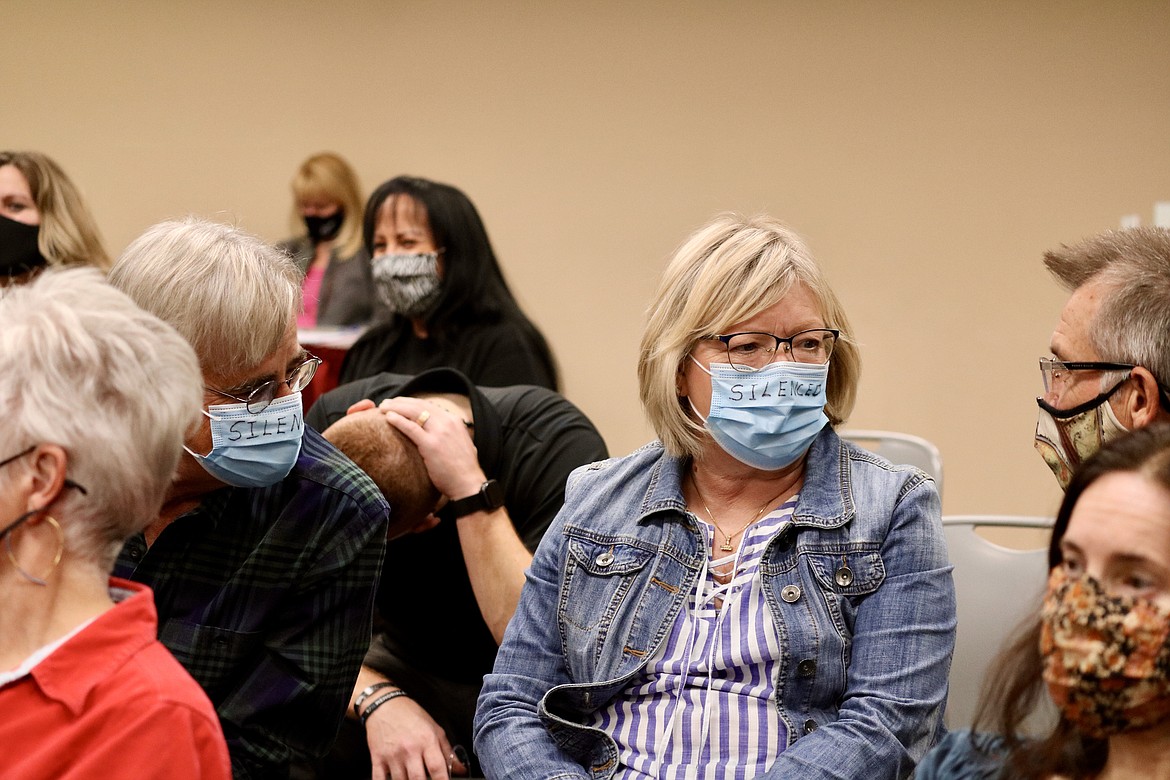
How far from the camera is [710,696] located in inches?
72.7

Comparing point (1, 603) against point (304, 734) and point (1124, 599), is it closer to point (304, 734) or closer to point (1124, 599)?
point (304, 734)

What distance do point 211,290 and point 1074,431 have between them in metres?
1.41

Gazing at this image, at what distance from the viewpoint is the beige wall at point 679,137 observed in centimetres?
489

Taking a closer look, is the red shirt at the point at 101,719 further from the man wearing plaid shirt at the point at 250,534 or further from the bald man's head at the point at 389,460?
the bald man's head at the point at 389,460

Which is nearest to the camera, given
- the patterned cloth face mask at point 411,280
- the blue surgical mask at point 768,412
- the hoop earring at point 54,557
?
the hoop earring at point 54,557

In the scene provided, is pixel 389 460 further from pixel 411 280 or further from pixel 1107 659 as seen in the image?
pixel 411 280

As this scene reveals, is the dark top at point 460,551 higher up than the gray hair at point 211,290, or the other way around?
the gray hair at point 211,290

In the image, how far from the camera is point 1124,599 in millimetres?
1260

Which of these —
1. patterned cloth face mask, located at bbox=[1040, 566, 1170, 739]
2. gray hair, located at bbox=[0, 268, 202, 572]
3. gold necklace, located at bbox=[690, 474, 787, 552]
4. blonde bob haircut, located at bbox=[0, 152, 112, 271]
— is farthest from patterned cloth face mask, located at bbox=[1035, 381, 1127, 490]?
blonde bob haircut, located at bbox=[0, 152, 112, 271]

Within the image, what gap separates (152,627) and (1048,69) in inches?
178

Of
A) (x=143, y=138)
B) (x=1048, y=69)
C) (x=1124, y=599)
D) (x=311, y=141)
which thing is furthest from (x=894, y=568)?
(x=143, y=138)

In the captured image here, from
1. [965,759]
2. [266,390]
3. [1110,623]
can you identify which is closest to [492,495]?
[266,390]

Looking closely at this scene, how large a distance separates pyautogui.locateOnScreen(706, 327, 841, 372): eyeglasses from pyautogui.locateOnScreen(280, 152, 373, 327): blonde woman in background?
12.1 ft

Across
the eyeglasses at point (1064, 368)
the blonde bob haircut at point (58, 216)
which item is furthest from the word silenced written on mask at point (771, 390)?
the blonde bob haircut at point (58, 216)
